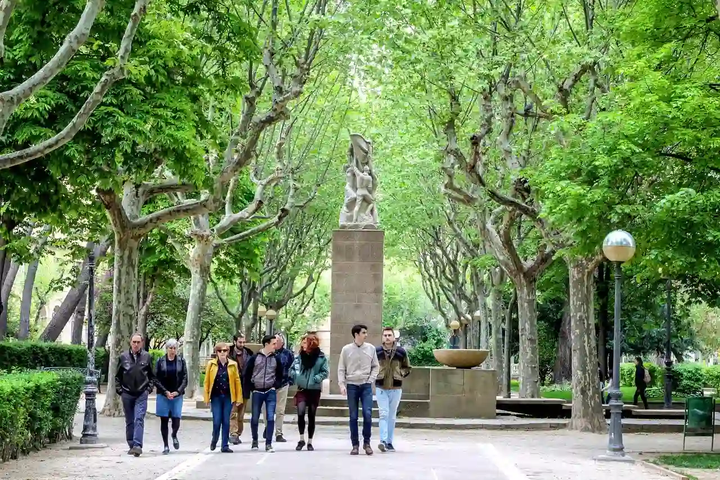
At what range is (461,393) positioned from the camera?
26.7m

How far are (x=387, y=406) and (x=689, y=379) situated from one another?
38.7 m

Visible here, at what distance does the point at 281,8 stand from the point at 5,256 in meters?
10.2

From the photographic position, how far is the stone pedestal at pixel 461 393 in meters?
26.5

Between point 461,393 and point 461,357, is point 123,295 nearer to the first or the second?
point 461,357

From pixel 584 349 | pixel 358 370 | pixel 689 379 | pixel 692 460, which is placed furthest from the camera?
→ pixel 689 379

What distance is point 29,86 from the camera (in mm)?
12312

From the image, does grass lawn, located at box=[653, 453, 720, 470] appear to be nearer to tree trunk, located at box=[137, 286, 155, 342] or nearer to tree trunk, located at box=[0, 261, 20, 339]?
tree trunk, located at box=[0, 261, 20, 339]

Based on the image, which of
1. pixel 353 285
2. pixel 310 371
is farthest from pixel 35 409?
pixel 353 285

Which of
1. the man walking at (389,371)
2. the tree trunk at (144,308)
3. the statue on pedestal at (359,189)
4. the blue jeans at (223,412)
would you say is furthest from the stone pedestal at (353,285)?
the tree trunk at (144,308)

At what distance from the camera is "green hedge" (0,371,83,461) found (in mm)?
15000

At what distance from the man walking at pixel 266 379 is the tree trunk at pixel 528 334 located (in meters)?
14.9

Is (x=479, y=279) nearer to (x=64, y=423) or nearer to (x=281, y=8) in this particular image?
(x=281, y=8)

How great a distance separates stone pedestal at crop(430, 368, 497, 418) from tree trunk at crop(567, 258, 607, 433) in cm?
229

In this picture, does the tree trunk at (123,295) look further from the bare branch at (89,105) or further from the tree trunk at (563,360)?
the tree trunk at (563,360)
